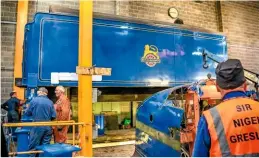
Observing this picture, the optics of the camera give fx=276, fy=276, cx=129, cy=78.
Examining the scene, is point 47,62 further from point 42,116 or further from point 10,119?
point 10,119

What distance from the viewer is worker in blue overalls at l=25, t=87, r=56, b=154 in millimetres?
5418

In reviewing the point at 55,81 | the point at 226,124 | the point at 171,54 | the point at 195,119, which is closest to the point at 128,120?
the point at 171,54

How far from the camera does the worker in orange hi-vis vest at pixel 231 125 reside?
1.64 m

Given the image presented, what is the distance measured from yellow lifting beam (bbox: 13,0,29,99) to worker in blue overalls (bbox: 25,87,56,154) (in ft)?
10.2

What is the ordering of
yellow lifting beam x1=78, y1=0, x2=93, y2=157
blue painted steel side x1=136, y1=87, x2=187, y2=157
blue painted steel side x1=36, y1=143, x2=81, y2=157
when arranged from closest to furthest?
blue painted steel side x1=36, y1=143, x2=81, y2=157
blue painted steel side x1=136, y1=87, x2=187, y2=157
yellow lifting beam x1=78, y1=0, x2=93, y2=157

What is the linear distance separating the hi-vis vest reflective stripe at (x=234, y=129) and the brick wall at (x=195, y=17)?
7.96 metres

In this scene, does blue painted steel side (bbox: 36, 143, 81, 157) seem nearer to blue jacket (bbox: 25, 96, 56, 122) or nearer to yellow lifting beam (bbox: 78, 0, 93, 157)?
yellow lifting beam (bbox: 78, 0, 93, 157)

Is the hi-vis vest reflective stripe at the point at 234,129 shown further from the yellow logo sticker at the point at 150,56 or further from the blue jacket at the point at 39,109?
the yellow logo sticker at the point at 150,56

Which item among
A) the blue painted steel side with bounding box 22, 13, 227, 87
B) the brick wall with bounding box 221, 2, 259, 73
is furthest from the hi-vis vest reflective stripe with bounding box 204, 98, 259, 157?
the brick wall with bounding box 221, 2, 259, 73

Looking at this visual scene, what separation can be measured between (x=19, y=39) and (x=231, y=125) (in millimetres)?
7970

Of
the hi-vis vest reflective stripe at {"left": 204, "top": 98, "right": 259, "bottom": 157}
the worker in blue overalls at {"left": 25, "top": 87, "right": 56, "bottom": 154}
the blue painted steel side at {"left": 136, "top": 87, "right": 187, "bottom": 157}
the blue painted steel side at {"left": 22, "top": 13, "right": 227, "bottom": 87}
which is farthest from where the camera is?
the blue painted steel side at {"left": 22, "top": 13, "right": 227, "bottom": 87}

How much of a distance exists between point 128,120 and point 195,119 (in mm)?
6119

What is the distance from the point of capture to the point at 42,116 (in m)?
5.49

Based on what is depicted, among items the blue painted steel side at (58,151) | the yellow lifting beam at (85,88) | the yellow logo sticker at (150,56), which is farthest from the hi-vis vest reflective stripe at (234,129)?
the yellow logo sticker at (150,56)
